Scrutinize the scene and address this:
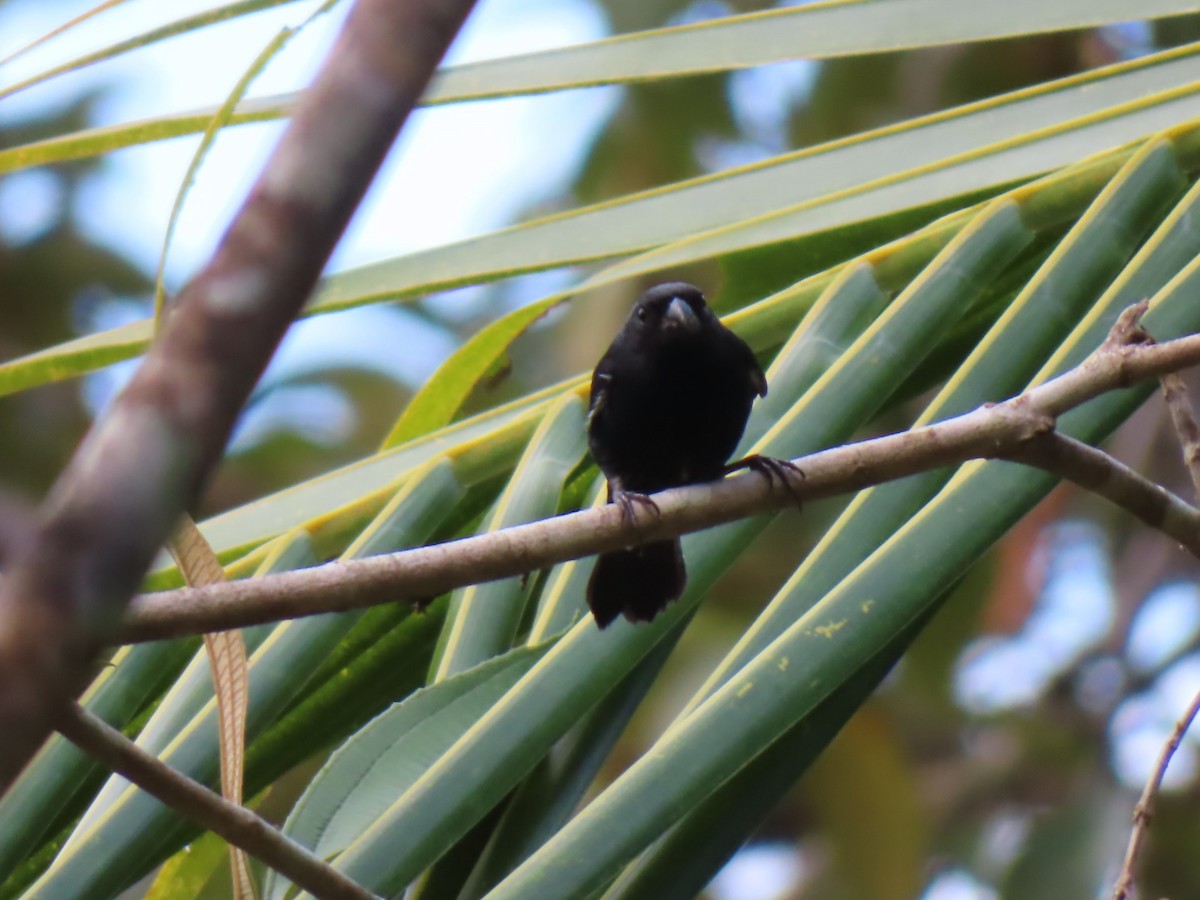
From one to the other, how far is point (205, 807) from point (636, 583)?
949 millimetres

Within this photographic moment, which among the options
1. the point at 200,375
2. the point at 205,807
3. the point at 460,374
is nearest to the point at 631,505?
the point at 205,807

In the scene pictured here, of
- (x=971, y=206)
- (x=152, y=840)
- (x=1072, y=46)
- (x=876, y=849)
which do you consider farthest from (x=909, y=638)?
(x=1072, y=46)

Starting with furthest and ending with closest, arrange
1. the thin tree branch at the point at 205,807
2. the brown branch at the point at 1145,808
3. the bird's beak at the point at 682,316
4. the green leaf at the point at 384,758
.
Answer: the bird's beak at the point at 682,316 → the brown branch at the point at 1145,808 → the green leaf at the point at 384,758 → the thin tree branch at the point at 205,807

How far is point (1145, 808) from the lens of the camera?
2.21 metres

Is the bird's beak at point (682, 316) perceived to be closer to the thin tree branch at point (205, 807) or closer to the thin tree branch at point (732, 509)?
the thin tree branch at point (732, 509)

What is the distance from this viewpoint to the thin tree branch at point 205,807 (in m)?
1.65

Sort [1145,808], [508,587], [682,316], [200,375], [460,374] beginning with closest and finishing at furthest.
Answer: [200,375] < [1145,808] < [508,587] < [460,374] < [682,316]

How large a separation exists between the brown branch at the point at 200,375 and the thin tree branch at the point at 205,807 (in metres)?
0.99

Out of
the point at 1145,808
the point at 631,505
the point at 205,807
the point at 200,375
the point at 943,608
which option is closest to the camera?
the point at 200,375

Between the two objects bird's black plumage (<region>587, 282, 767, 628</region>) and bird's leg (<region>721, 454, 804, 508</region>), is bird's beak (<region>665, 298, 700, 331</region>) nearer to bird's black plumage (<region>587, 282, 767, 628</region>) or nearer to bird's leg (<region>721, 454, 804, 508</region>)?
bird's black plumage (<region>587, 282, 767, 628</region>)

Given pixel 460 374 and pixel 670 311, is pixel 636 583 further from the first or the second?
pixel 670 311

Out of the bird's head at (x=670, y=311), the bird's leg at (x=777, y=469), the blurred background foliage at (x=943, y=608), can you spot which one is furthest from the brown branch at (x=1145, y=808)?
the blurred background foliage at (x=943, y=608)

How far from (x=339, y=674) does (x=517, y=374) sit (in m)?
6.37

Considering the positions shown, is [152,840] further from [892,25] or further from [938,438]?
[892,25]
